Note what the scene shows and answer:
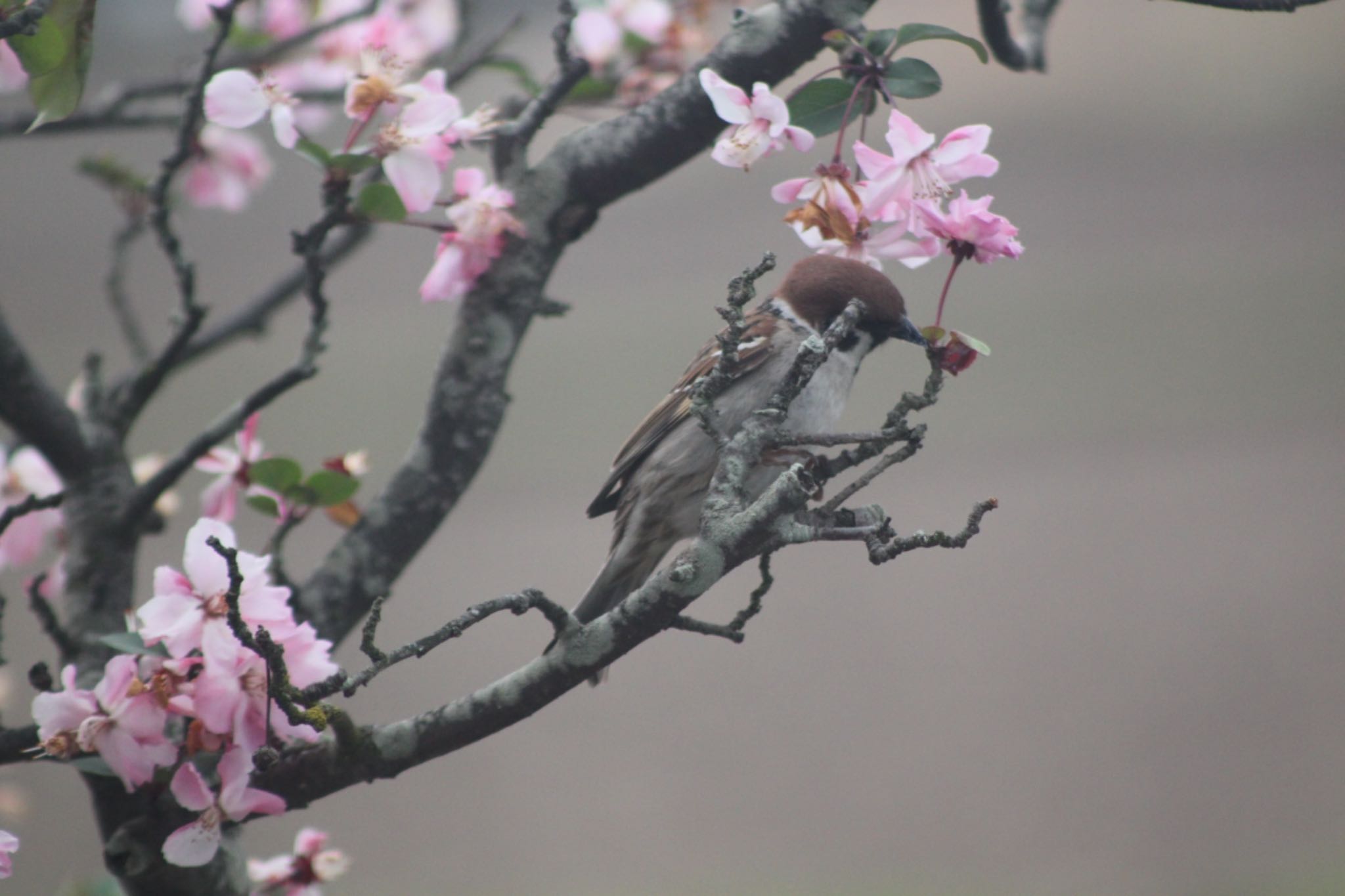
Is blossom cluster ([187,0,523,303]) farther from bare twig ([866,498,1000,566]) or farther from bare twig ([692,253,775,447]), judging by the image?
bare twig ([866,498,1000,566])

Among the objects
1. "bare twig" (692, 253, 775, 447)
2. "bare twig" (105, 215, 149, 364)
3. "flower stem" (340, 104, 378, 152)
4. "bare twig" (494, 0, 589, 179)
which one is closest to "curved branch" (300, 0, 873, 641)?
"bare twig" (494, 0, 589, 179)

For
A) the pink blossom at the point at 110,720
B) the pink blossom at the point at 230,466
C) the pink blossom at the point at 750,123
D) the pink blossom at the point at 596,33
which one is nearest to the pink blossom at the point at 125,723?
the pink blossom at the point at 110,720

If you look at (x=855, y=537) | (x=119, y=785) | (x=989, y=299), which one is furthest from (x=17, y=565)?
(x=989, y=299)

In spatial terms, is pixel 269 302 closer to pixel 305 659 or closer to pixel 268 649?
pixel 305 659

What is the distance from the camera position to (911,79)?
1770 millimetres

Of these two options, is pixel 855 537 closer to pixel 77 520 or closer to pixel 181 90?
pixel 77 520

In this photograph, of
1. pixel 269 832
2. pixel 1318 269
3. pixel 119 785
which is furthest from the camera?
pixel 1318 269

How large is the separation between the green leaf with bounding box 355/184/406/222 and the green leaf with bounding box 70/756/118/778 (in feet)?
2.96

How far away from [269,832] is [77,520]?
18.9ft

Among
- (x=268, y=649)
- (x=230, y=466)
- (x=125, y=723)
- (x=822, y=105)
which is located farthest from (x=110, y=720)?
(x=822, y=105)

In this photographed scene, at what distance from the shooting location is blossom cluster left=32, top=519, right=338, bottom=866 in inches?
61.2

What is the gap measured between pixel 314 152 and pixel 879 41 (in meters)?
0.89

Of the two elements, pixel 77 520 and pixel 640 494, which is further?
pixel 640 494

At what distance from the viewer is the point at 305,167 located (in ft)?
48.2
